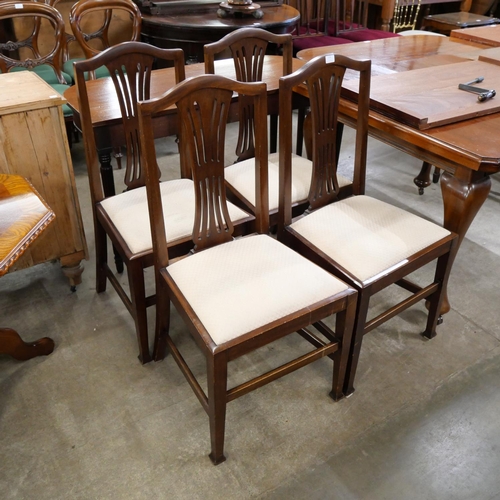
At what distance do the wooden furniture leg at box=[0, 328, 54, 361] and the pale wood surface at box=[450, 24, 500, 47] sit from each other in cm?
269

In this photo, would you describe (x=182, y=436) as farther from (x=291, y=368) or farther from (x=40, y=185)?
(x=40, y=185)

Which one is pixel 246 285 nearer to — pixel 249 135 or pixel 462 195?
pixel 462 195

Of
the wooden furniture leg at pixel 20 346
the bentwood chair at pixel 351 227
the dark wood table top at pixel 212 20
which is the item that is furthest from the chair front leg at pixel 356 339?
the dark wood table top at pixel 212 20

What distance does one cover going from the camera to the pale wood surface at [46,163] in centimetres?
170

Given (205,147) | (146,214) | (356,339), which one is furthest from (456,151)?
(146,214)

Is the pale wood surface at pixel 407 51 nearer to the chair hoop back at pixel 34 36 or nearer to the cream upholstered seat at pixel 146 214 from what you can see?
the cream upholstered seat at pixel 146 214

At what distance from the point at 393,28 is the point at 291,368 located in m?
4.49

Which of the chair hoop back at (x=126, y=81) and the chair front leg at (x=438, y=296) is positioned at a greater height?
the chair hoop back at (x=126, y=81)

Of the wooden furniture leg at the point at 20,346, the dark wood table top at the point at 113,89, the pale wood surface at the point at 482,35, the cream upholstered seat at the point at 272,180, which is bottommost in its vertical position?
the wooden furniture leg at the point at 20,346

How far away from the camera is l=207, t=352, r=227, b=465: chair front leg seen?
1.24 metres

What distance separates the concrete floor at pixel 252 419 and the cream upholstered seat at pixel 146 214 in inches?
18.6

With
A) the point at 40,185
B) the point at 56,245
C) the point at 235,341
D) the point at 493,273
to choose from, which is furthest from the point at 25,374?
the point at 493,273

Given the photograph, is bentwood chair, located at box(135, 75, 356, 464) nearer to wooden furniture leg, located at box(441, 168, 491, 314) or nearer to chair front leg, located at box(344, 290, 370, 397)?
chair front leg, located at box(344, 290, 370, 397)

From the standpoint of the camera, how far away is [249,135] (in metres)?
2.10
